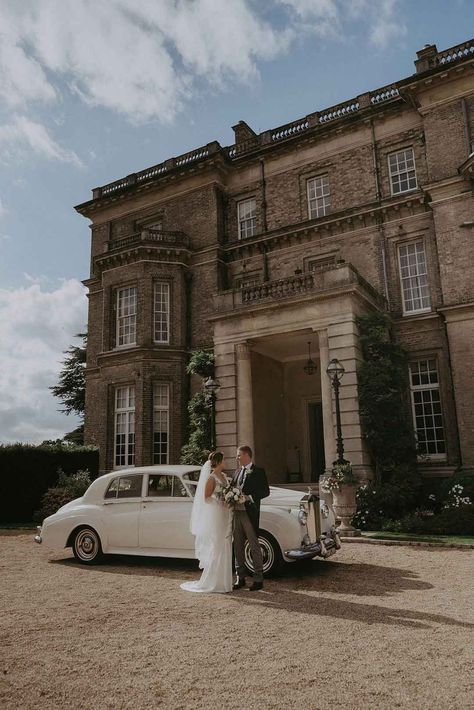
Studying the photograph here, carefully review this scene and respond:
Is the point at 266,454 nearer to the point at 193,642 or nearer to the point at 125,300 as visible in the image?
the point at 125,300

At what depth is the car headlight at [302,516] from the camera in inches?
316

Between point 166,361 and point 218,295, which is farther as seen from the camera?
point 166,361

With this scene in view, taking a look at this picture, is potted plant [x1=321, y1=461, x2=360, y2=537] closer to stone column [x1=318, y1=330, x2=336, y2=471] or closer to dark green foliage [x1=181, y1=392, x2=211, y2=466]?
stone column [x1=318, y1=330, x2=336, y2=471]

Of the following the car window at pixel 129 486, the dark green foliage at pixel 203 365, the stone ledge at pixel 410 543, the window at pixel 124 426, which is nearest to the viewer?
the car window at pixel 129 486

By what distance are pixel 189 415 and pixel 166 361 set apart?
8.27 feet

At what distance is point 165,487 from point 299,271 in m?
13.7

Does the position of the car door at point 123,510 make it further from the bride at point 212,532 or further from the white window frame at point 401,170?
the white window frame at point 401,170

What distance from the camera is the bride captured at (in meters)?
7.34

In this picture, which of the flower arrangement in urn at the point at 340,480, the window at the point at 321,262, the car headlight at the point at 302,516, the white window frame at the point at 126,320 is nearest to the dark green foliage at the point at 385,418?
the flower arrangement in urn at the point at 340,480

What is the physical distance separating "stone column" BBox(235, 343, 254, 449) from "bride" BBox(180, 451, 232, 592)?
9515 millimetres

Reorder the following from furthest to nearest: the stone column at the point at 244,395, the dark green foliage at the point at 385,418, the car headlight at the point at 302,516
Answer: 1. the stone column at the point at 244,395
2. the dark green foliage at the point at 385,418
3. the car headlight at the point at 302,516

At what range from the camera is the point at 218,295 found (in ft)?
63.0

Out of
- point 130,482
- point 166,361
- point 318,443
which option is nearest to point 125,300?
point 166,361

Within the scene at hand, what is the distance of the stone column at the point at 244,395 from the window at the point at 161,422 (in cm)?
522
